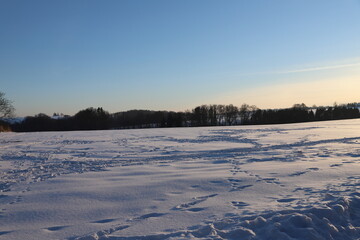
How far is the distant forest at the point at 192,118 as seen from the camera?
240 feet

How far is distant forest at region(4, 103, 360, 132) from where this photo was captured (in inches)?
2876

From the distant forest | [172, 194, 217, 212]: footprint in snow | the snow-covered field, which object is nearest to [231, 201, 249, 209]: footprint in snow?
the snow-covered field

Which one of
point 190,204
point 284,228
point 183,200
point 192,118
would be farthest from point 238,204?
point 192,118

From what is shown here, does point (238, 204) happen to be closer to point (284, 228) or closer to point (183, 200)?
point (183, 200)

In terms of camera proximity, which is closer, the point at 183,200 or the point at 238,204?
the point at 238,204

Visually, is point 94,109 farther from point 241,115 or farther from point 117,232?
point 117,232

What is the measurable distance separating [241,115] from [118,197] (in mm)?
96802

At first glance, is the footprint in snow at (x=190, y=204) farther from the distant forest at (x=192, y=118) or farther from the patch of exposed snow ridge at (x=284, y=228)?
the distant forest at (x=192, y=118)

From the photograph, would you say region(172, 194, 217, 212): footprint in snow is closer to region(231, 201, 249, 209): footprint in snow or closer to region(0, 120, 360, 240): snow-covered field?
region(0, 120, 360, 240): snow-covered field

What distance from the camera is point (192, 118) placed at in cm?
8962

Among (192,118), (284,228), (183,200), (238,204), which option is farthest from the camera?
(192,118)

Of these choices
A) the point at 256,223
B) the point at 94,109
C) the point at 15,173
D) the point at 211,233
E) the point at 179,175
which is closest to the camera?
the point at 211,233

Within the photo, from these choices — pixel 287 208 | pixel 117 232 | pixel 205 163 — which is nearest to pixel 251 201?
pixel 287 208

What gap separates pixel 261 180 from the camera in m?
6.58
